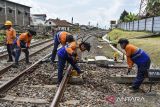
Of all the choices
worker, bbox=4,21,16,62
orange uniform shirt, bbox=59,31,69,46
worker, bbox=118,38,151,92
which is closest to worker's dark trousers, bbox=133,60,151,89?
worker, bbox=118,38,151,92

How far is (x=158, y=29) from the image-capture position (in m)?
33.8

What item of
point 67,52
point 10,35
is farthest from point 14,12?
point 67,52

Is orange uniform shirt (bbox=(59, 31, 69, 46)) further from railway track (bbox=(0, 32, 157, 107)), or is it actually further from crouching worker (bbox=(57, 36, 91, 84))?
crouching worker (bbox=(57, 36, 91, 84))

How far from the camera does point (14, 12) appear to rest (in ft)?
189

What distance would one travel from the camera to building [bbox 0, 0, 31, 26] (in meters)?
51.9

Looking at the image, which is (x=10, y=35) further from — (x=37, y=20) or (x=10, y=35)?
(x=37, y=20)

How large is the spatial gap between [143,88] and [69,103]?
2.96m

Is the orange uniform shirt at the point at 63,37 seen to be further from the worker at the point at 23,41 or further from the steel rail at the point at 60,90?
the steel rail at the point at 60,90

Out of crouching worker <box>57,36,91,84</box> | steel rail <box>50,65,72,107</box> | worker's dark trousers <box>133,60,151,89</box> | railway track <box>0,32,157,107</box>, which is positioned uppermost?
crouching worker <box>57,36,91,84</box>

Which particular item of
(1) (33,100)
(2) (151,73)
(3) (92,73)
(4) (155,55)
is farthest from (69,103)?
(4) (155,55)

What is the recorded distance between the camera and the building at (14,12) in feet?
170

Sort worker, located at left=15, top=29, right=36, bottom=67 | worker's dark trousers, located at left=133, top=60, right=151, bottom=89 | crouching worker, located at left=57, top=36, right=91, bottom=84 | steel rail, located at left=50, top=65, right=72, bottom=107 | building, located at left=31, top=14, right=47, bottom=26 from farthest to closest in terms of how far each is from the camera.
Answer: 1. building, located at left=31, top=14, right=47, bottom=26
2. worker, located at left=15, top=29, right=36, bottom=67
3. crouching worker, located at left=57, top=36, right=91, bottom=84
4. worker's dark trousers, located at left=133, top=60, right=151, bottom=89
5. steel rail, located at left=50, top=65, right=72, bottom=107

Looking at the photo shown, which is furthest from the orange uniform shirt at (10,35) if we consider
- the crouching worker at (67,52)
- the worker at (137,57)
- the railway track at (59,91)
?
the worker at (137,57)

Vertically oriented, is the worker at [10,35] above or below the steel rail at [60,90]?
above
